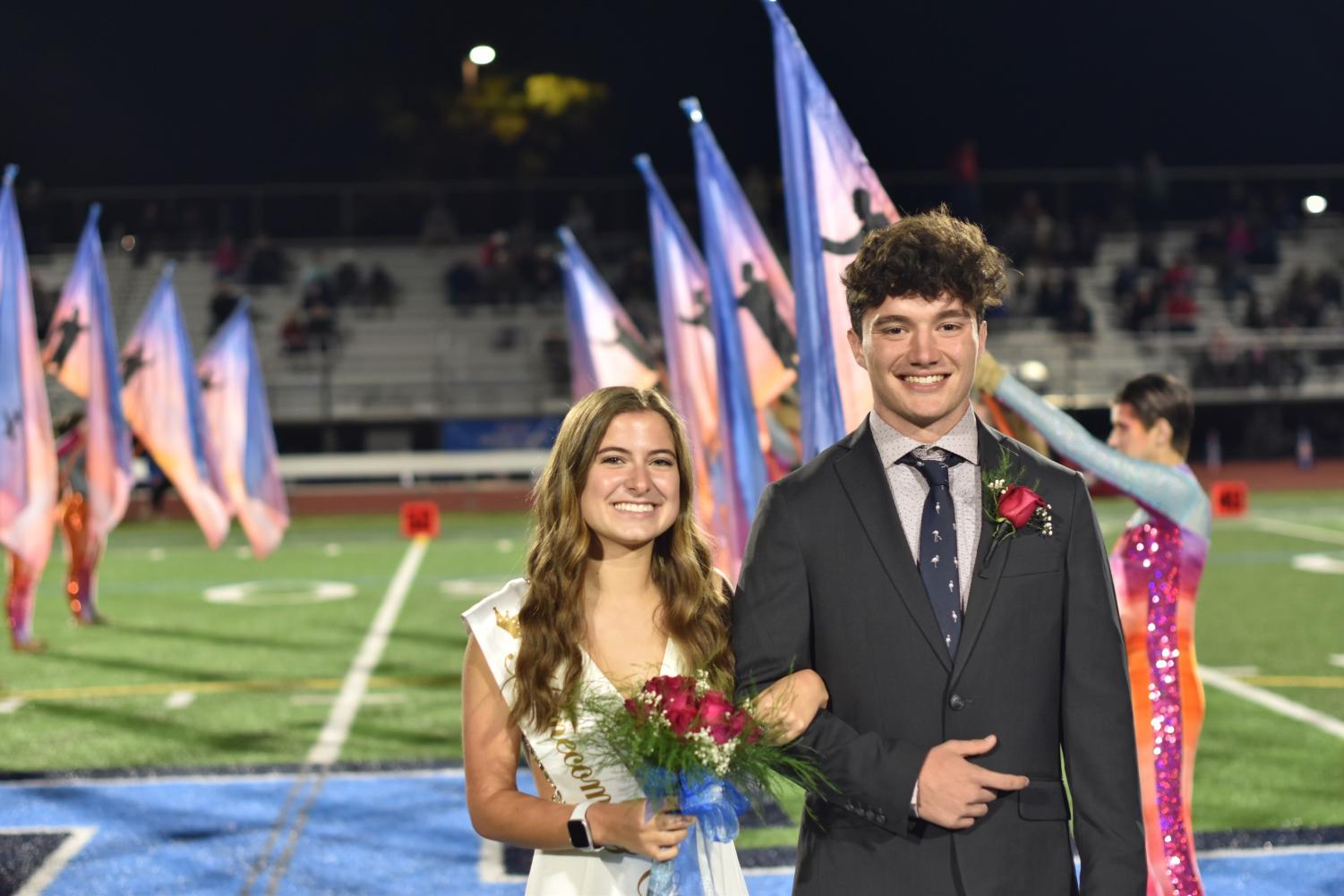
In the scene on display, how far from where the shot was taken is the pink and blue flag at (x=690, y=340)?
9062 mm

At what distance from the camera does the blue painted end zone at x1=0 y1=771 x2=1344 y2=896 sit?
5637 millimetres

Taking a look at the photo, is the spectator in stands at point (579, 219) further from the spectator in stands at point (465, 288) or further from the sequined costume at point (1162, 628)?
the sequined costume at point (1162, 628)

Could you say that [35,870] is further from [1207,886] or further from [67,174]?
[67,174]

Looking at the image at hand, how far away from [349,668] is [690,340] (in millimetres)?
3342

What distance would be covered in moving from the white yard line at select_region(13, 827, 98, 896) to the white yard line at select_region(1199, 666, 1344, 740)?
19.8 ft

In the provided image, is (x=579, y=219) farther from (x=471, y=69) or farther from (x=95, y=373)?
(x=95, y=373)

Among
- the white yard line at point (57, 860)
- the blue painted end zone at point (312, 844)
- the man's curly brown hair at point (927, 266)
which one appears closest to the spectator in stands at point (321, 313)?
the blue painted end zone at point (312, 844)

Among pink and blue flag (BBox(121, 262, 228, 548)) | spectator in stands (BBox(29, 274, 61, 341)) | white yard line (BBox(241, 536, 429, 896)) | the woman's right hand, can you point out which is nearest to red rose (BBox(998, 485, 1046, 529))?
the woman's right hand

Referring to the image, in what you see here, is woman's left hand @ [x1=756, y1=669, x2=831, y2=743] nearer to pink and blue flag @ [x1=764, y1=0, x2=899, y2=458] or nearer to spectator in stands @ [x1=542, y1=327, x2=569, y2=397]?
pink and blue flag @ [x1=764, y1=0, x2=899, y2=458]

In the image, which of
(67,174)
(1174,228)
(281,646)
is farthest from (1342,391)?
(67,174)

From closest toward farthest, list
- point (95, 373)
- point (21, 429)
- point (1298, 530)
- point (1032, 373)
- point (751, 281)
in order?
1. point (751, 281)
2. point (21, 429)
3. point (95, 373)
4. point (1298, 530)
5. point (1032, 373)

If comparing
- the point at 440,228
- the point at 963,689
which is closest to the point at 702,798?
the point at 963,689

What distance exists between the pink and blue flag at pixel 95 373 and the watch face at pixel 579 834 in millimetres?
9746

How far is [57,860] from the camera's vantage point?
599cm
